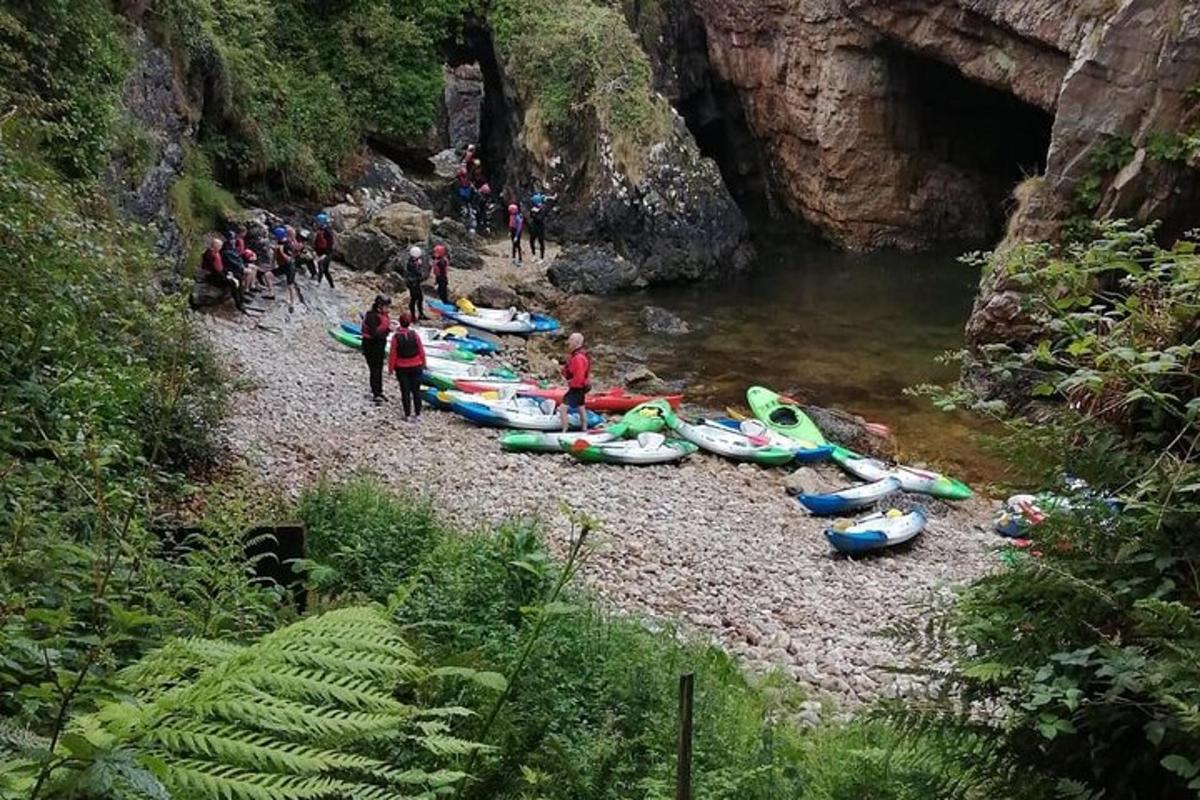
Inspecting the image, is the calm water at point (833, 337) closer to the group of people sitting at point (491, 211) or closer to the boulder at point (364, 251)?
the group of people sitting at point (491, 211)

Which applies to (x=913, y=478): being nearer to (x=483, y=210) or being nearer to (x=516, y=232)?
(x=516, y=232)

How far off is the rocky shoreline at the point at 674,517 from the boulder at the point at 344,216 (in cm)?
740

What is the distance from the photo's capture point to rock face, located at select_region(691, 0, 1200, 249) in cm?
2256

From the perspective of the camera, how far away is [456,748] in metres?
2.33

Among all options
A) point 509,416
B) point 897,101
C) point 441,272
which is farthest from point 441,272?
point 897,101

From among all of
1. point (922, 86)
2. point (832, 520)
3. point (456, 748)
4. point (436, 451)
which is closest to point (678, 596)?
point (832, 520)

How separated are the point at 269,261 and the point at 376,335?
22.7ft

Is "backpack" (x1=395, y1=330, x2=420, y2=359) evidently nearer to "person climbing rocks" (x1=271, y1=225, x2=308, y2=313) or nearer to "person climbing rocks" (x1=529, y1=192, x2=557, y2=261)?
"person climbing rocks" (x1=271, y1=225, x2=308, y2=313)

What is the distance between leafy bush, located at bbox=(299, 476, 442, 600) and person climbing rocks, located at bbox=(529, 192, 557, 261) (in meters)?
17.5

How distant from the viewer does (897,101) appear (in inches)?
1100

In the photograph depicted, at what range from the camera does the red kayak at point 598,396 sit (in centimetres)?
1477

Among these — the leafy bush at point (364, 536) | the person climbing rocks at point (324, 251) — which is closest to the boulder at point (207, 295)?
the person climbing rocks at point (324, 251)

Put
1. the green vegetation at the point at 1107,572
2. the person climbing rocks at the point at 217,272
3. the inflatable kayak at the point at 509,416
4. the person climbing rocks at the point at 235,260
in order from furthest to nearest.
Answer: the person climbing rocks at the point at 235,260
the person climbing rocks at the point at 217,272
the inflatable kayak at the point at 509,416
the green vegetation at the point at 1107,572

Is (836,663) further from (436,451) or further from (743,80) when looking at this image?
(743,80)
